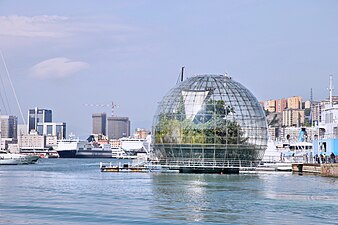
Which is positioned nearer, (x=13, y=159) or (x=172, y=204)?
(x=172, y=204)

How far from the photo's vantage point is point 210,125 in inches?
2913

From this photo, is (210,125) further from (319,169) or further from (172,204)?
(172,204)

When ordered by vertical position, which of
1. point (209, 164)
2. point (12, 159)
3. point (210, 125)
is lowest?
point (12, 159)

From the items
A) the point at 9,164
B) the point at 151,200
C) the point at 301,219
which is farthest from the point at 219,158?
the point at 9,164

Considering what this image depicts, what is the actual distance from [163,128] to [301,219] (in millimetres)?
47982

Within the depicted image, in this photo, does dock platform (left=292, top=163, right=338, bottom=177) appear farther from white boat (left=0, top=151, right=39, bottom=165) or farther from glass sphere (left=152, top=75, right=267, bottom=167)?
white boat (left=0, top=151, right=39, bottom=165)

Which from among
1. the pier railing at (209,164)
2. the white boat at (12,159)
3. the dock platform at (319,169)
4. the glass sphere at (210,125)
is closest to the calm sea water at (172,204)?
the dock platform at (319,169)

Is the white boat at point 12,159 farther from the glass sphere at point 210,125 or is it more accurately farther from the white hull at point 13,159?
the glass sphere at point 210,125

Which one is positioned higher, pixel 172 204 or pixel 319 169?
pixel 319 169

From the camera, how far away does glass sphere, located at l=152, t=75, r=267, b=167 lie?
74188 millimetres

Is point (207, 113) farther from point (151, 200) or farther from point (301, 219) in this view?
point (301, 219)

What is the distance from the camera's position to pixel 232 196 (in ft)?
137

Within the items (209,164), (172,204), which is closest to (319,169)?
(209,164)

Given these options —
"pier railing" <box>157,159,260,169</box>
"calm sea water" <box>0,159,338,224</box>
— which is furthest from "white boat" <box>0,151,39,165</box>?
"calm sea water" <box>0,159,338,224</box>
